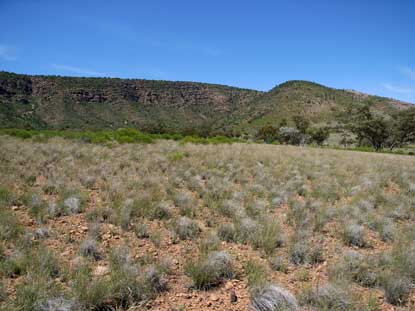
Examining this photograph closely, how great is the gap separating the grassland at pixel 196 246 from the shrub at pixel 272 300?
1 cm

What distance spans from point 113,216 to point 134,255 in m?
1.45

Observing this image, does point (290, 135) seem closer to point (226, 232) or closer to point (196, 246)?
point (226, 232)

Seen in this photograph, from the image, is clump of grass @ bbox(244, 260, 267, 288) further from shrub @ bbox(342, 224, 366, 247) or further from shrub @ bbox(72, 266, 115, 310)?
shrub @ bbox(342, 224, 366, 247)

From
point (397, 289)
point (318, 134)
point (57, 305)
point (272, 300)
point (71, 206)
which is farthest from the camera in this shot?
point (318, 134)

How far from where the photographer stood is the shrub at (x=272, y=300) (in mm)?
2928

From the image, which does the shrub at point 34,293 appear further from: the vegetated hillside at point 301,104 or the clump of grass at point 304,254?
the vegetated hillside at point 301,104

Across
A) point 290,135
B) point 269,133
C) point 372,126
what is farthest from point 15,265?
point 269,133

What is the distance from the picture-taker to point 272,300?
300 cm

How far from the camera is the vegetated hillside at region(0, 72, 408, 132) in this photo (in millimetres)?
71275

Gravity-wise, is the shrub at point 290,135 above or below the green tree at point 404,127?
below

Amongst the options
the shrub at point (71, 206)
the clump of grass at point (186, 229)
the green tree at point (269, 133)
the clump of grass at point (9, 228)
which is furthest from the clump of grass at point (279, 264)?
the green tree at point (269, 133)

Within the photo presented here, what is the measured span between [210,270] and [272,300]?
86cm

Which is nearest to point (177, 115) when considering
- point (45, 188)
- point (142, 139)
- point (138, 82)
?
point (138, 82)

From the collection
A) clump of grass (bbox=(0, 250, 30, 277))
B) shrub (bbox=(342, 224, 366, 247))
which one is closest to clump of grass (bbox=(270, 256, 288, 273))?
shrub (bbox=(342, 224, 366, 247))
